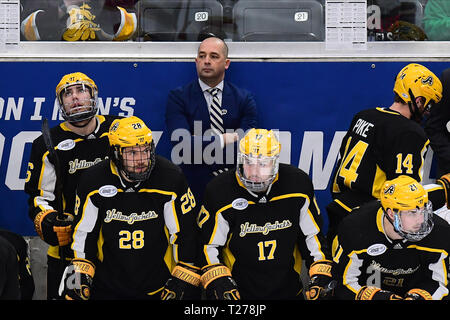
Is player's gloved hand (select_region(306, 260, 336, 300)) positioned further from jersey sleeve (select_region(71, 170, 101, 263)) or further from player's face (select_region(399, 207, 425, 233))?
jersey sleeve (select_region(71, 170, 101, 263))

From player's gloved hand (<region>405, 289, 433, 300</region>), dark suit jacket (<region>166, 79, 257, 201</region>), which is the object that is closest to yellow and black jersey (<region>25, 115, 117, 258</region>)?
Answer: dark suit jacket (<region>166, 79, 257, 201</region>)

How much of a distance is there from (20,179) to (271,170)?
83.5 inches

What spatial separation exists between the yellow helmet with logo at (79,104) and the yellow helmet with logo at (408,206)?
1789mm

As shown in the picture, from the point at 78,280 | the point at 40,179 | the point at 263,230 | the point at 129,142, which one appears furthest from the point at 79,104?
the point at 263,230

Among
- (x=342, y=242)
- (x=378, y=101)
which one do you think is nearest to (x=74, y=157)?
(x=342, y=242)

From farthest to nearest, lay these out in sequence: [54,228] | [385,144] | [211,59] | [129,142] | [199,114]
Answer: [199,114] → [211,59] → [385,144] → [54,228] → [129,142]

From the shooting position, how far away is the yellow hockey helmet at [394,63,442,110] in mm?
4934

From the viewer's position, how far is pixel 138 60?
566 cm

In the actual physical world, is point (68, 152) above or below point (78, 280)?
above

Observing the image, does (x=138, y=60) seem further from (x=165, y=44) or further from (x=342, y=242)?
(x=342, y=242)

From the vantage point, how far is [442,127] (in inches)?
211

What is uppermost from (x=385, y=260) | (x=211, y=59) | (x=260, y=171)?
(x=211, y=59)

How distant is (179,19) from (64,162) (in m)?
1.36

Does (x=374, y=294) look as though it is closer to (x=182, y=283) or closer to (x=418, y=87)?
(x=182, y=283)
